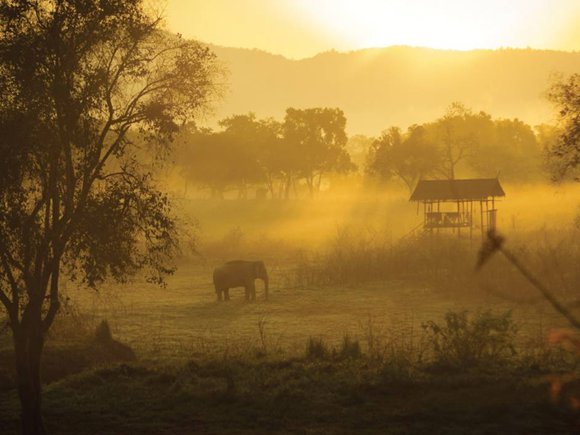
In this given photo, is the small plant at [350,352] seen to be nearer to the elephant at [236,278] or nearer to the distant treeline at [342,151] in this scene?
the elephant at [236,278]

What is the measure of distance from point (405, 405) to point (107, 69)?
7.38 meters

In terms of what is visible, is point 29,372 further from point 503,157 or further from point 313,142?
point 313,142

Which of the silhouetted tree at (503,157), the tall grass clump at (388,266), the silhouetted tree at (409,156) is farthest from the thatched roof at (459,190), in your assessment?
the silhouetted tree at (503,157)

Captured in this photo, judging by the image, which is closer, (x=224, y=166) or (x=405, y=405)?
(x=405, y=405)

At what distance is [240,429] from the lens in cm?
1207

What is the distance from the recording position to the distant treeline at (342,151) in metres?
87.4

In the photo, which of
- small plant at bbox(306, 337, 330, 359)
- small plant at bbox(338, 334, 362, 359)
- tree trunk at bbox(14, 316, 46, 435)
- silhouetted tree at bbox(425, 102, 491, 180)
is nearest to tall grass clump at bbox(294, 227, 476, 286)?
small plant at bbox(306, 337, 330, 359)

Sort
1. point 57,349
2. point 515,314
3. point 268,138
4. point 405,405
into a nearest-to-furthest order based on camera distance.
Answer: point 405,405 → point 57,349 → point 515,314 → point 268,138

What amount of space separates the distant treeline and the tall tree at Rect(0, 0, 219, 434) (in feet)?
238

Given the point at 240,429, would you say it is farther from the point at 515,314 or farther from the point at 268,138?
the point at 268,138

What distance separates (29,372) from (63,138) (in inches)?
143

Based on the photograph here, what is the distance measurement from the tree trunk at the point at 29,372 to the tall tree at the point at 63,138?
2 centimetres

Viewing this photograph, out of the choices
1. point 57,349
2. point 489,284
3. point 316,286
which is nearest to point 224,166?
point 316,286

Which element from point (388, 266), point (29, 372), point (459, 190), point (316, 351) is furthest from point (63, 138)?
point (459, 190)
